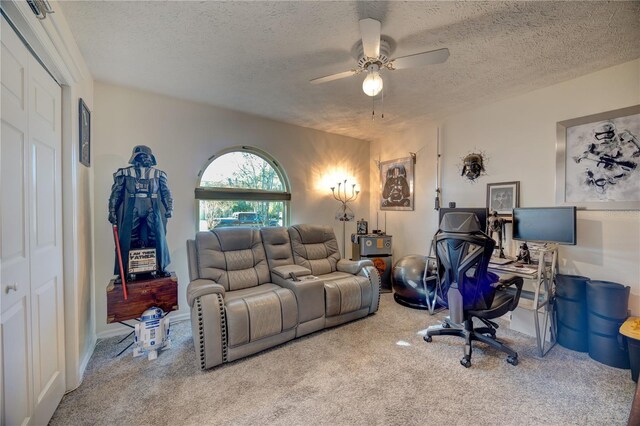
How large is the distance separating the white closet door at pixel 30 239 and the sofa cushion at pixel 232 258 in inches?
43.3

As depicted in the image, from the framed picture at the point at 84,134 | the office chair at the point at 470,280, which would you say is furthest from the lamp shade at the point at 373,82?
the framed picture at the point at 84,134

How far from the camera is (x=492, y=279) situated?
236 centimetres

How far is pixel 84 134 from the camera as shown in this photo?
87.0 inches

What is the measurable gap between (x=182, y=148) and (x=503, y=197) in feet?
12.7

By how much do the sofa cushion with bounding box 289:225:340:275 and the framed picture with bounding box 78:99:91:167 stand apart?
83.3 inches

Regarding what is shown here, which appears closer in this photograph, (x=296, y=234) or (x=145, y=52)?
(x=145, y=52)

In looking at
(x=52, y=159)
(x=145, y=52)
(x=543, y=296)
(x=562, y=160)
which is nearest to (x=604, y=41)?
(x=562, y=160)

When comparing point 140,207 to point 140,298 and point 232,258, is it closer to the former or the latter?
point 140,298

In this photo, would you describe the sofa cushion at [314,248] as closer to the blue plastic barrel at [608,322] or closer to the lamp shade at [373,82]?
the lamp shade at [373,82]

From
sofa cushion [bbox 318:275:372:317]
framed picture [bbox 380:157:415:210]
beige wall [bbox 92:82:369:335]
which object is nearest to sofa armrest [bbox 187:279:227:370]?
sofa cushion [bbox 318:275:372:317]

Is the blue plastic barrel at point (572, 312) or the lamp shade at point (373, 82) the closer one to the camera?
the lamp shade at point (373, 82)

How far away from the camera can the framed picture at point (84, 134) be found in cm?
209

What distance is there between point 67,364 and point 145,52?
2.43 m

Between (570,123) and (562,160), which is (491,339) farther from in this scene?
(570,123)
